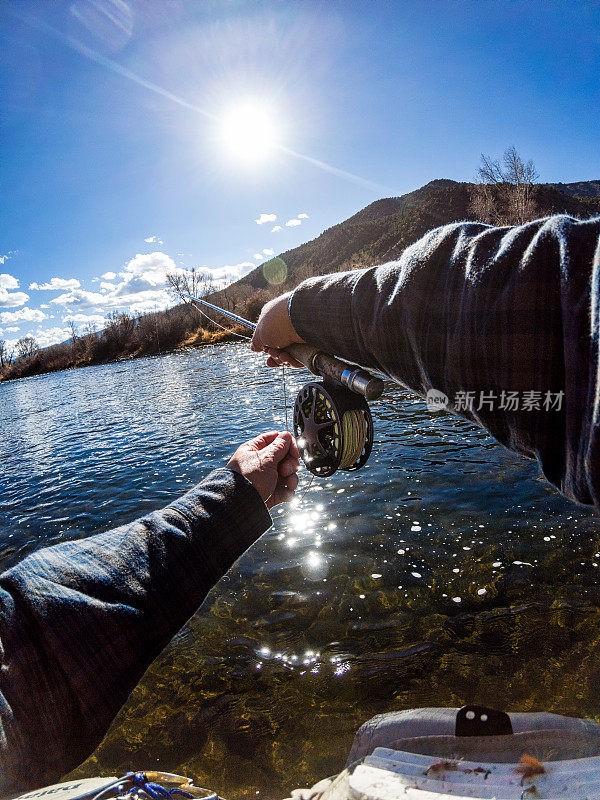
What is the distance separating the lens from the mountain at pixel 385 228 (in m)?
62.3

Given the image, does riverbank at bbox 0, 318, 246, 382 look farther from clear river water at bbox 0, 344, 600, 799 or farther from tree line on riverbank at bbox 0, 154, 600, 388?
clear river water at bbox 0, 344, 600, 799

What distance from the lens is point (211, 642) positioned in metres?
3.67

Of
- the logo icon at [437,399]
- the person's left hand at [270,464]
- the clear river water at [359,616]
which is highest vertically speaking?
the logo icon at [437,399]

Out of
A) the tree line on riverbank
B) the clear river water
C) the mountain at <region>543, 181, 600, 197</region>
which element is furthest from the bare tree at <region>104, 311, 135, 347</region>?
the mountain at <region>543, 181, 600, 197</region>

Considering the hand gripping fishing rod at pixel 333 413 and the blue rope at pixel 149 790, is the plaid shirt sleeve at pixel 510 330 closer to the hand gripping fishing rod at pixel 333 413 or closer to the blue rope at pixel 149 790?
the hand gripping fishing rod at pixel 333 413

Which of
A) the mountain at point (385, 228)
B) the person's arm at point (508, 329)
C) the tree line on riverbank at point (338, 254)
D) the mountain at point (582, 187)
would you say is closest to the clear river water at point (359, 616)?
the person's arm at point (508, 329)

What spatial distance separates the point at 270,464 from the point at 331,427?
71 centimetres

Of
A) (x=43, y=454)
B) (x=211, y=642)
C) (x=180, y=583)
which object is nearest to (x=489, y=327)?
(x=180, y=583)

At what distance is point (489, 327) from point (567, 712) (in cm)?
289

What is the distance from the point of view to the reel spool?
222 cm

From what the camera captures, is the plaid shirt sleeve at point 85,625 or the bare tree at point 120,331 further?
the bare tree at point 120,331

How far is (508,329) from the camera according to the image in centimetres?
106

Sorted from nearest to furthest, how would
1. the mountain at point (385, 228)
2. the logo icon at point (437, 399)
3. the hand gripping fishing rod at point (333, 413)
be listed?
the logo icon at point (437, 399)
the hand gripping fishing rod at point (333, 413)
the mountain at point (385, 228)

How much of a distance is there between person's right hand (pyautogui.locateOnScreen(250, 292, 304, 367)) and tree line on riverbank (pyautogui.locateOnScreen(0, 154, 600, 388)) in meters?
20.2
